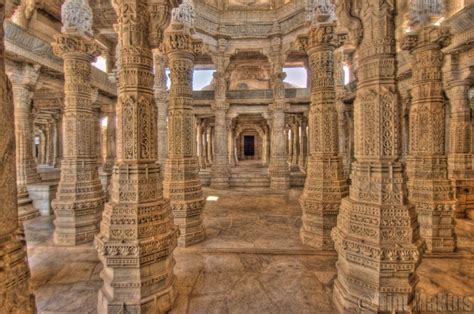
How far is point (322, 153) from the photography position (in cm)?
522

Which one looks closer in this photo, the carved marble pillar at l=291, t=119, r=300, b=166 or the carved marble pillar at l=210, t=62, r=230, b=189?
the carved marble pillar at l=210, t=62, r=230, b=189

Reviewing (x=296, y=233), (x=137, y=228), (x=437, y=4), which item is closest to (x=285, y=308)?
(x=137, y=228)

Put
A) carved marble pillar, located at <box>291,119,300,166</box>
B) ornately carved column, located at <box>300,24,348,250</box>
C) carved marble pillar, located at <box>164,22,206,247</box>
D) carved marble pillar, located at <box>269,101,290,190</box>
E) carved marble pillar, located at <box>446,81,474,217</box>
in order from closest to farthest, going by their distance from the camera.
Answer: ornately carved column, located at <box>300,24,348,250</box> < carved marble pillar, located at <box>164,22,206,247</box> < carved marble pillar, located at <box>446,81,474,217</box> < carved marble pillar, located at <box>269,101,290,190</box> < carved marble pillar, located at <box>291,119,300,166</box>

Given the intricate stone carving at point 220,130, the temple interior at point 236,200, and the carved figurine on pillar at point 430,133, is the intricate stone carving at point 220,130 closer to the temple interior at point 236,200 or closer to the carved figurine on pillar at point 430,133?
the temple interior at point 236,200

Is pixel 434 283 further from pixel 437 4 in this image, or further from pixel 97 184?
pixel 97 184

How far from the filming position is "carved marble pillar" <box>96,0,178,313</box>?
2902 millimetres

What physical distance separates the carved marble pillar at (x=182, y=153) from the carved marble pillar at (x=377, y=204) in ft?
9.89

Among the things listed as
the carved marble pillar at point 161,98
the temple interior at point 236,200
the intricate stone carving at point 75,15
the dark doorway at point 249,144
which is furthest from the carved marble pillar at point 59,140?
the dark doorway at point 249,144

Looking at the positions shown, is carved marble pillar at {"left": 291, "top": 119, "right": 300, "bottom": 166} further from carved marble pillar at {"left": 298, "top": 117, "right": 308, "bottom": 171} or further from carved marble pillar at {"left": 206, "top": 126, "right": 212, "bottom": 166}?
carved marble pillar at {"left": 206, "top": 126, "right": 212, "bottom": 166}

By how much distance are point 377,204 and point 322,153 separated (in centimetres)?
239

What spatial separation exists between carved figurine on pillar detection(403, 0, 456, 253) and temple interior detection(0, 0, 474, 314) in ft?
0.08

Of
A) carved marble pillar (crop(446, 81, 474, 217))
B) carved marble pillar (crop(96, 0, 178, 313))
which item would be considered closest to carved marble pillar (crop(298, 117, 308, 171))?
carved marble pillar (crop(446, 81, 474, 217))

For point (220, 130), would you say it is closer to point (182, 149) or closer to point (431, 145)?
point (182, 149)

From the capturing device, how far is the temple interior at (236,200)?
9.46ft
